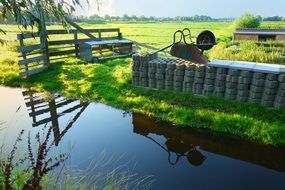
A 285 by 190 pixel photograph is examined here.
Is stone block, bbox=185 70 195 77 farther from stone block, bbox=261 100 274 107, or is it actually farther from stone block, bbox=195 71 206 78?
stone block, bbox=261 100 274 107

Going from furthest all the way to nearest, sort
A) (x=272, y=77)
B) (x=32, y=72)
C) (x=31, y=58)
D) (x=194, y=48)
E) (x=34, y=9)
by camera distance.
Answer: (x=32, y=72) → (x=31, y=58) → (x=194, y=48) → (x=272, y=77) → (x=34, y=9)

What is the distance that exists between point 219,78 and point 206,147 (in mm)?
2753

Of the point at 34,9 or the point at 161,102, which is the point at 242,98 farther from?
the point at 34,9

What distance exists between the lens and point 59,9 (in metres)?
4.62

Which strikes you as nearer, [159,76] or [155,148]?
[155,148]

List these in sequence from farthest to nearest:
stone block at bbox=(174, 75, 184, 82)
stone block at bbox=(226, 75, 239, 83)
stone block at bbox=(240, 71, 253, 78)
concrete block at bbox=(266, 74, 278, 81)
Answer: stone block at bbox=(174, 75, 184, 82), stone block at bbox=(226, 75, 239, 83), stone block at bbox=(240, 71, 253, 78), concrete block at bbox=(266, 74, 278, 81)

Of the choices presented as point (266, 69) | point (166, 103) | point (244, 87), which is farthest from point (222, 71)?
point (166, 103)

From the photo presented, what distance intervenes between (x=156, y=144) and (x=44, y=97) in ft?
16.9

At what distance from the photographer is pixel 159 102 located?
889 centimetres

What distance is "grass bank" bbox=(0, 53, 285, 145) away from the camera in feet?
23.4

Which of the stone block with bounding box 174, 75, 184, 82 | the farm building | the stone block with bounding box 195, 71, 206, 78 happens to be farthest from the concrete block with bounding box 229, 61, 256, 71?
the farm building

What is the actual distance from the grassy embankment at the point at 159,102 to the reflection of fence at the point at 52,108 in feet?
1.92

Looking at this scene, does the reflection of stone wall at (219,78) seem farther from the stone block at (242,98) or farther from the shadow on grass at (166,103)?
the shadow on grass at (166,103)

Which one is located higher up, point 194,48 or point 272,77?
point 194,48
